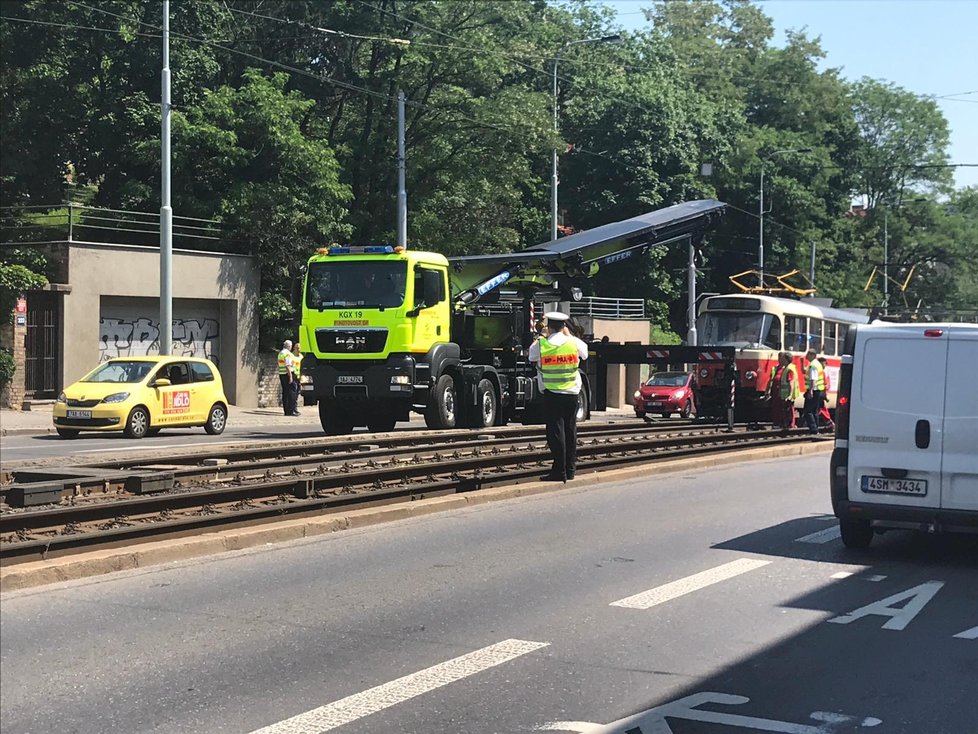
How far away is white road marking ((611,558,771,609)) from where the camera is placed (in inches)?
325

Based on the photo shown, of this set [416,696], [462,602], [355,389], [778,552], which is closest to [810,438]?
[355,389]

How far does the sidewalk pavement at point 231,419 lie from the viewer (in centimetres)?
2498

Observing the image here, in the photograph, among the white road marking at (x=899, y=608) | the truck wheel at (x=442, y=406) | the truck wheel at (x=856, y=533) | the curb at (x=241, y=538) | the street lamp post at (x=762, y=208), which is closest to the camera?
the white road marking at (x=899, y=608)

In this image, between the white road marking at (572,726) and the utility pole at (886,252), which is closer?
the white road marking at (572,726)

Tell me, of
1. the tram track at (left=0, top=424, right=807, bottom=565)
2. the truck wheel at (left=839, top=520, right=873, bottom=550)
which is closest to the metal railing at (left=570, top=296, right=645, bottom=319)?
the tram track at (left=0, top=424, right=807, bottom=565)

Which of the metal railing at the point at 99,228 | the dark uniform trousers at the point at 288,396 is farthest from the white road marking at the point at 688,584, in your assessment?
the metal railing at the point at 99,228

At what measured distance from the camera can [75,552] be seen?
8805 mm

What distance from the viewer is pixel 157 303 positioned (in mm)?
33281

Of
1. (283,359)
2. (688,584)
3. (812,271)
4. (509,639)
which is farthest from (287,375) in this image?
(812,271)

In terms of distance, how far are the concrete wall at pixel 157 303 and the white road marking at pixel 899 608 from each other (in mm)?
24872

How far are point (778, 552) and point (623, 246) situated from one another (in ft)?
51.9

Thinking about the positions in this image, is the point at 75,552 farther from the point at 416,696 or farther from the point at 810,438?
the point at 810,438

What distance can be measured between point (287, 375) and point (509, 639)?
24987mm

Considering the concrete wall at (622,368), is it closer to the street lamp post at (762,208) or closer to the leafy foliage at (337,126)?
the leafy foliage at (337,126)
